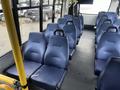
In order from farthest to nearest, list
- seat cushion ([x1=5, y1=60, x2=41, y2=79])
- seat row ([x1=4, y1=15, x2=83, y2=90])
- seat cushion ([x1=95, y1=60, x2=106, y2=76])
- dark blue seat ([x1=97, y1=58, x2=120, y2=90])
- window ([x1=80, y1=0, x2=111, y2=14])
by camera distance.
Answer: window ([x1=80, y1=0, x2=111, y2=14]) → seat cushion ([x1=95, y1=60, x2=106, y2=76]) → seat cushion ([x1=5, y1=60, x2=41, y2=79]) → seat row ([x1=4, y1=15, x2=83, y2=90]) → dark blue seat ([x1=97, y1=58, x2=120, y2=90])

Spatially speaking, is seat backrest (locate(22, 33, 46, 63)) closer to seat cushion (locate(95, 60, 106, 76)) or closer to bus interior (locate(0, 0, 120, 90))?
bus interior (locate(0, 0, 120, 90))

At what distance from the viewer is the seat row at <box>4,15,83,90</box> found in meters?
1.97

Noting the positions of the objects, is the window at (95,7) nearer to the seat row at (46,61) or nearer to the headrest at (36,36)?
the seat row at (46,61)

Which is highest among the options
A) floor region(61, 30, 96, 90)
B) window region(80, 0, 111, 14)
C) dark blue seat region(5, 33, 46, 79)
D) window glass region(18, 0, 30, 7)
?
window glass region(18, 0, 30, 7)

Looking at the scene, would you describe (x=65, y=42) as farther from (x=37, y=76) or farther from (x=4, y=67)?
(x=4, y=67)

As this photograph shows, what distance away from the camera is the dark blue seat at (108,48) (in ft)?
8.25

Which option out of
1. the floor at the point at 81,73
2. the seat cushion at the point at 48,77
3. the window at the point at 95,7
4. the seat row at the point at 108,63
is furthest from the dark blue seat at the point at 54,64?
the window at the point at 95,7

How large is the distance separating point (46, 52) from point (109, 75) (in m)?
1.18

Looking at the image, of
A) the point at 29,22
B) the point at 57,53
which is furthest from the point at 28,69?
the point at 29,22

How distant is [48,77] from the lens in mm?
2008

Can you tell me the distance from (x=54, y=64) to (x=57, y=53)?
0.20 meters

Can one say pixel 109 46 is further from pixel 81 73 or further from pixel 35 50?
pixel 35 50

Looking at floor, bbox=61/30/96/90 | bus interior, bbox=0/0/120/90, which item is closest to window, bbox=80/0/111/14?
floor, bbox=61/30/96/90

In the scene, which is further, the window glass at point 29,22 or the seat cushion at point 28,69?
the window glass at point 29,22
